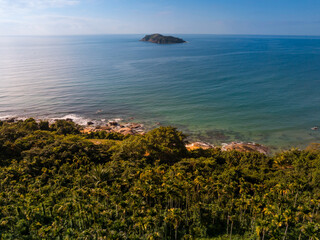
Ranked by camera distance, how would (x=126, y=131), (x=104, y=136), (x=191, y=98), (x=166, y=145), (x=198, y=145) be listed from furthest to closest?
(x=191, y=98)
(x=126, y=131)
(x=104, y=136)
(x=198, y=145)
(x=166, y=145)

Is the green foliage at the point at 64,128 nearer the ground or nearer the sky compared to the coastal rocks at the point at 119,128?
nearer the sky

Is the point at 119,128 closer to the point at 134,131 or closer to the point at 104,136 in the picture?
the point at 134,131

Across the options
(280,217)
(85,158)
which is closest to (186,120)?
(85,158)

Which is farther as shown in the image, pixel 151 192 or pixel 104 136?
pixel 104 136

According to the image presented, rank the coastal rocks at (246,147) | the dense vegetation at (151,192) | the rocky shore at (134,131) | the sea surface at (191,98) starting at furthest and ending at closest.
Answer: the sea surface at (191,98)
the rocky shore at (134,131)
the coastal rocks at (246,147)
the dense vegetation at (151,192)

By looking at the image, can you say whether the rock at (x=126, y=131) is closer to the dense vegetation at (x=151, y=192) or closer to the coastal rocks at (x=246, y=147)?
the dense vegetation at (x=151, y=192)

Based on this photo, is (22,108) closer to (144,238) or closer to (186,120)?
(186,120)

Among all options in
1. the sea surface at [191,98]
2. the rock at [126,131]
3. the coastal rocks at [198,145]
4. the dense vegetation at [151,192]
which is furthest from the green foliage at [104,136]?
the coastal rocks at [198,145]

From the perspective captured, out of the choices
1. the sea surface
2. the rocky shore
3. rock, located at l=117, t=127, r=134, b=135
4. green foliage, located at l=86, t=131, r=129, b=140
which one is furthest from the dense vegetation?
the sea surface

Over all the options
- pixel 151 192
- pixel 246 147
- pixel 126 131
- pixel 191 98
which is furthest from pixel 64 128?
pixel 191 98
